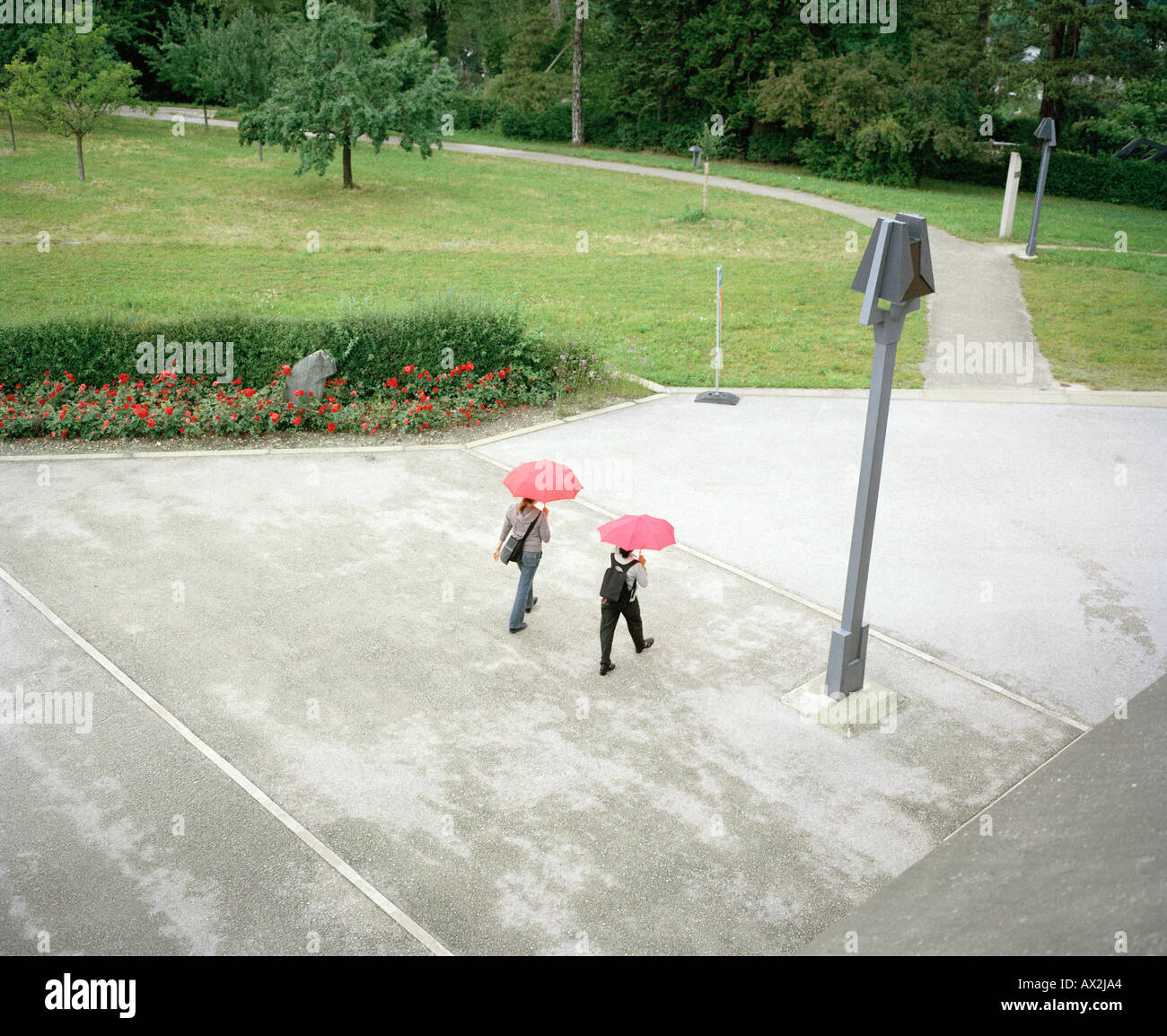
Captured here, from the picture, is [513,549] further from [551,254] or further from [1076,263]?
[1076,263]

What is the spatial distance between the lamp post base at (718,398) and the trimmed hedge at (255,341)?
10.7 feet

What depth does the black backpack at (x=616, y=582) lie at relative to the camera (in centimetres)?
796

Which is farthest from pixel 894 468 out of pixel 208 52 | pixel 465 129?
pixel 465 129

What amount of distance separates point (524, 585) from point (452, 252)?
18328mm

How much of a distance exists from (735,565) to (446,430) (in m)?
5.22

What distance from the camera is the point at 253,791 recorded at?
687 centimetres

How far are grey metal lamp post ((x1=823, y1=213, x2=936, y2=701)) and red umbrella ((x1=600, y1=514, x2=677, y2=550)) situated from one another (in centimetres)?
142

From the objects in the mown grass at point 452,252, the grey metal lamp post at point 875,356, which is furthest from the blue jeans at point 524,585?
the mown grass at point 452,252

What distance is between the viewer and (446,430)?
1373cm

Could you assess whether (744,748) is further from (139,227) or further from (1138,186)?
(1138,186)

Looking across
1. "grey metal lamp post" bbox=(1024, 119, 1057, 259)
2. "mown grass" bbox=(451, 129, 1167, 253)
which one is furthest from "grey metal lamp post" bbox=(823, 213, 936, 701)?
"mown grass" bbox=(451, 129, 1167, 253)
